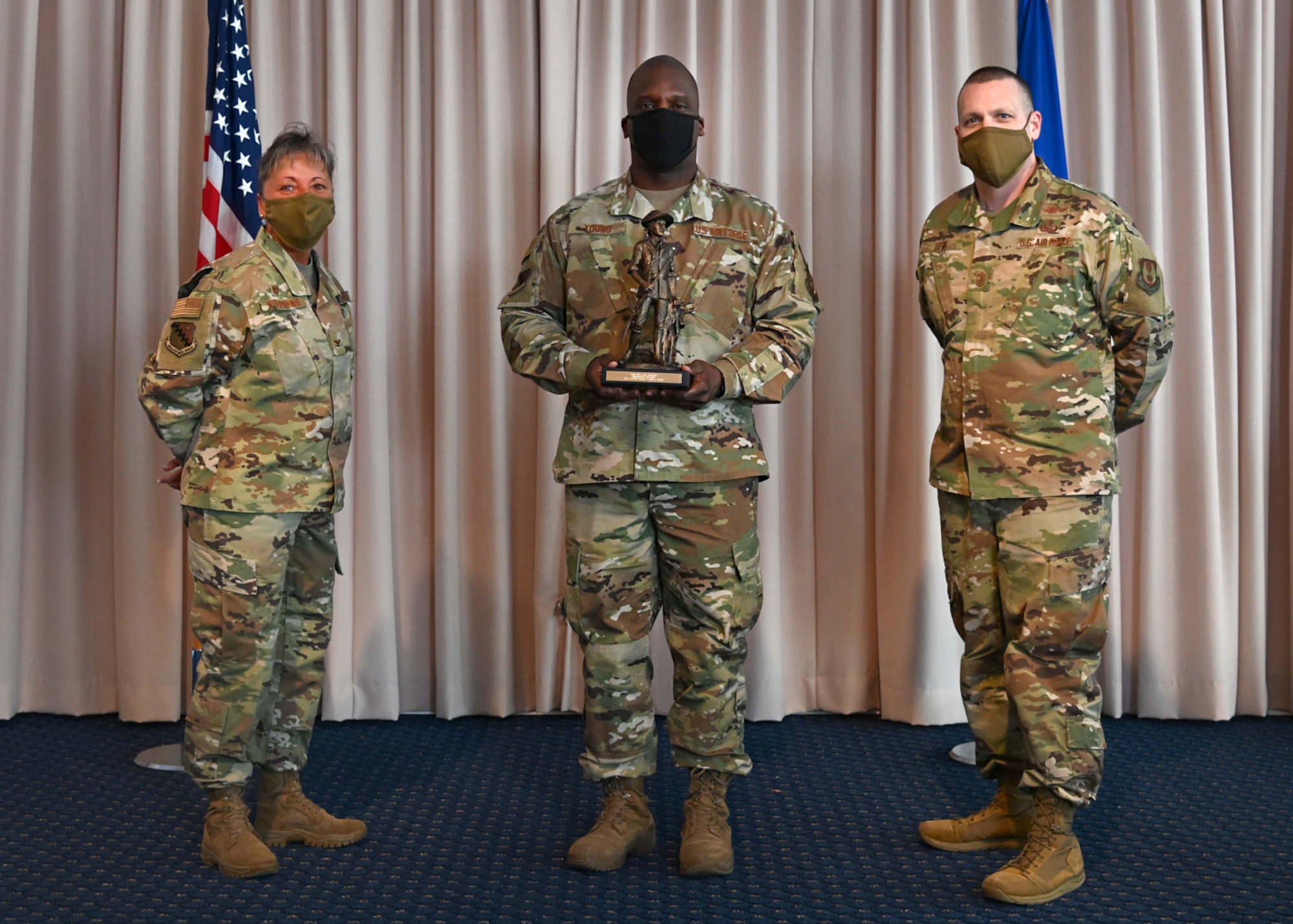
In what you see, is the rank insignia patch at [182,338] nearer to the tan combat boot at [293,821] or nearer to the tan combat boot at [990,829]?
the tan combat boot at [293,821]

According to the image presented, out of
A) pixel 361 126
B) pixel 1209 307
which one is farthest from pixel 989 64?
pixel 361 126

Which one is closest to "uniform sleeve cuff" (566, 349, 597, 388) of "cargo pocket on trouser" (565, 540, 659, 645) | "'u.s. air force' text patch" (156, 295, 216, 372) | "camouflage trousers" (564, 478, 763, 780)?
"camouflage trousers" (564, 478, 763, 780)

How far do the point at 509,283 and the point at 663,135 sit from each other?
1.41 metres

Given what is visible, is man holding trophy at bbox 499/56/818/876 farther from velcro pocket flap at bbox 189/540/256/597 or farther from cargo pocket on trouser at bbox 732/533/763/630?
velcro pocket flap at bbox 189/540/256/597

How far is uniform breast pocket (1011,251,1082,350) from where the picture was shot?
2.55 metres

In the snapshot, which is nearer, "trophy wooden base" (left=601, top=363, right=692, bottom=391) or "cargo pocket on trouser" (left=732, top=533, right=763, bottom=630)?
"trophy wooden base" (left=601, top=363, right=692, bottom=391)

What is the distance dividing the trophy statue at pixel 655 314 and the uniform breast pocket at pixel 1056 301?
0.79 meters

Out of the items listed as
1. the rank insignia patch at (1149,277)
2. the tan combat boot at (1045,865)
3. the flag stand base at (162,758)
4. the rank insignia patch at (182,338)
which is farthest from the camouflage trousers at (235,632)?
the rank insignia patch at (1149,277)

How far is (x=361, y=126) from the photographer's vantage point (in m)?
3.83

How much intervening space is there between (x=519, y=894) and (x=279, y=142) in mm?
1797

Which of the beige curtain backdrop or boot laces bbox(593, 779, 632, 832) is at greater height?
the beige curtain backdrop

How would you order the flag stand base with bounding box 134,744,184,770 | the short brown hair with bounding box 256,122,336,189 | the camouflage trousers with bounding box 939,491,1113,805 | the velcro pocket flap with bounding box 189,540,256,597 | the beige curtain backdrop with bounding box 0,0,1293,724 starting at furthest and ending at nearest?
the beige curtain backdrop with bounding box 0,0,1293,724 → the flag stand base with bounding box 134,744,184,770 → the short brown hair with bounding box 256,122,336,189 → the velcro pocket flap with bounding box 189,540,256,597 → the camouflage trousers with bounding box 939,491,1113,805

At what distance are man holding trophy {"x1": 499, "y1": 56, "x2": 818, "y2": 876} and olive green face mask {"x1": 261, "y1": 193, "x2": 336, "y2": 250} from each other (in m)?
0.52

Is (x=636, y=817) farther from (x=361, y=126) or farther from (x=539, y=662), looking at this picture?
(x=361, y=126)
